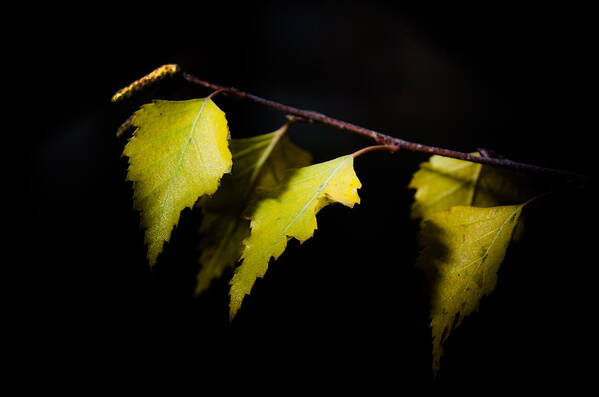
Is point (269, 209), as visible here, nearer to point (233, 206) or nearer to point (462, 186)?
point (233, 206)

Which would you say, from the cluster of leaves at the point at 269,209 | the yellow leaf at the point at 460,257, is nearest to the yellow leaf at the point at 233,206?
the cluster of leaves at the point at 269,209

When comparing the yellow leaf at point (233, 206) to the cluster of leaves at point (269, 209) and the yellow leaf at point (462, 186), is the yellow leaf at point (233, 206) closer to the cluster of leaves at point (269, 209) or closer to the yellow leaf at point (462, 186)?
the cluster of leaves at point (269, 209)

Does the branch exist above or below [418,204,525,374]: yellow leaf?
above

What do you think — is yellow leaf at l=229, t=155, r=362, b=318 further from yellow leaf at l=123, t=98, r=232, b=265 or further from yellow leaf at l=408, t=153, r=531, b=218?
yellow leaf at l=408, t=153, r=531, b=218

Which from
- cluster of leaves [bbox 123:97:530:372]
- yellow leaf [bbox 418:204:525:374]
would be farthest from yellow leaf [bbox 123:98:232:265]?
yellow leaf [bbox 418:204:525:374]

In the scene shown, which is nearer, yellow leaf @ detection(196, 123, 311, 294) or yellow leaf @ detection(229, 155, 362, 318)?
yellow leaf @ detection(229, 155, 362, 318)
